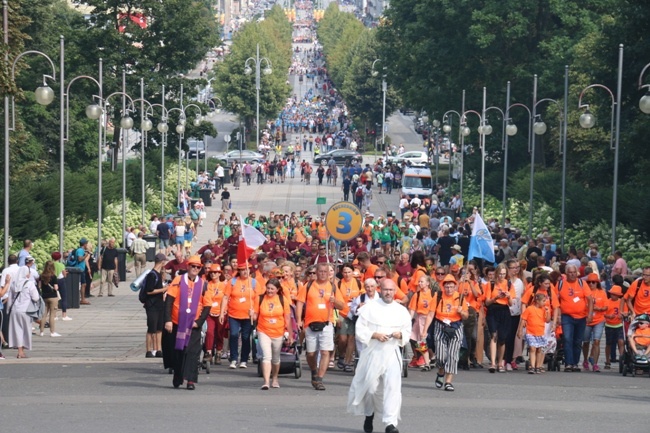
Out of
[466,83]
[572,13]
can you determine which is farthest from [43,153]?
[572,13]

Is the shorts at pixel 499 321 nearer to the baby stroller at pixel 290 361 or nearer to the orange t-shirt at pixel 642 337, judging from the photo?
the orange t-shirt at pixel 642 337

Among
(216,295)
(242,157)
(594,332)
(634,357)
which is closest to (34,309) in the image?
(216,295)

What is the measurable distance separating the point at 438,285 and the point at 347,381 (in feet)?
6.69

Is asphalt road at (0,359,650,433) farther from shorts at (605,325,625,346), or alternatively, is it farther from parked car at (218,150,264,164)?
parked car at (218,150,264,164)

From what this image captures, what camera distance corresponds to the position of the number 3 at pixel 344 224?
2859 cm

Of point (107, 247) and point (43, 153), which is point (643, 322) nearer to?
point (107, 247)

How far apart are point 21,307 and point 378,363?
9943 millimetres

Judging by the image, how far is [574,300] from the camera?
25.0 meters

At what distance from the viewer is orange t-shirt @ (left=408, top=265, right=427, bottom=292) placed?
24.8m

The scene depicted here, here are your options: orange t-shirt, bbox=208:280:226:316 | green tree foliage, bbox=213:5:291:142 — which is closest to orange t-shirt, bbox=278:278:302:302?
orange t-shirt, bbox=208:280:226:316

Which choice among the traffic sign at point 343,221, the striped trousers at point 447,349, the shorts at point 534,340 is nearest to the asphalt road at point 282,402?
the striped trousers at point 447,349

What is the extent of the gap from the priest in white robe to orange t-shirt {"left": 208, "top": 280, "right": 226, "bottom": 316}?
6.00 m

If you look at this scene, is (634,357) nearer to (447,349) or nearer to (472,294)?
(472,294)

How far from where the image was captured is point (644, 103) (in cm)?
3303
